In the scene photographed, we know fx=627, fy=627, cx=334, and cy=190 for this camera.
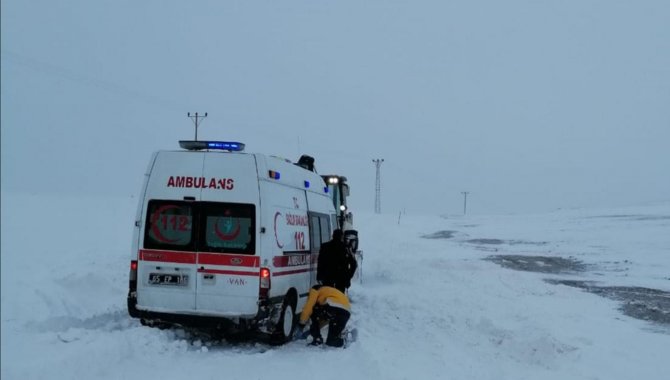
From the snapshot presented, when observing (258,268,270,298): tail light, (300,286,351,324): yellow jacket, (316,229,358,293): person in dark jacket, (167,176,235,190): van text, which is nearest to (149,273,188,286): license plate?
(258,268,270,298): tail light

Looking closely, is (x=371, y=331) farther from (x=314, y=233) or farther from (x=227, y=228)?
(x=227, y=228)

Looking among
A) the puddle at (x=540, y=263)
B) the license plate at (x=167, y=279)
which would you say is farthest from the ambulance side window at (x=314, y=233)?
the puddle at (x=540, y=263)

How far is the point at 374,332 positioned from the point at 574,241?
33.0m

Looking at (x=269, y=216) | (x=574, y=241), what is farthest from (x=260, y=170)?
(x=574, y=241)

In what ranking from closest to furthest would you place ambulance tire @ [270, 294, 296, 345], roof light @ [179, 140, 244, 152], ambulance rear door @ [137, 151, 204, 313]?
ambulance rear door @ [137, 151, 204, 313] < ambulance tire @ [270, 294, 296, 345] < roof light @ [179, 140, 244, 152]

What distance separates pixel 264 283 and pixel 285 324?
0.94 metres

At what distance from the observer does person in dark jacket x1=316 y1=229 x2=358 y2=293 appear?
9.48m

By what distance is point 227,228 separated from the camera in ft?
Result: 28.6

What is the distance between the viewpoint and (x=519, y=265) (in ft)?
81.3

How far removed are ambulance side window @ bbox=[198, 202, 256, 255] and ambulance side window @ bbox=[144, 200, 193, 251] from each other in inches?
9.1

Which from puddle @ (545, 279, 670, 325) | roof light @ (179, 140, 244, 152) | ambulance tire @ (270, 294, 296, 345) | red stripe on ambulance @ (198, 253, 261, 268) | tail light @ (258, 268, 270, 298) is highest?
roof light @ (179, 140, 244, 152)

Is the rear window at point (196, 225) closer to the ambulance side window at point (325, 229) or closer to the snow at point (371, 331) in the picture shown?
the snow at point (371, 331)

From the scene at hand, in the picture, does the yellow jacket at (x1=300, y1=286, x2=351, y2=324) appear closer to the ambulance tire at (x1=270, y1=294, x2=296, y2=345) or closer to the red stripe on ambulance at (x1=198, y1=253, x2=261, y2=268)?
the ambulance tire at (x1=270, y1=294, x2=296, y2=345)

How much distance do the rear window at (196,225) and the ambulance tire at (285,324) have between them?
4.04 ft
